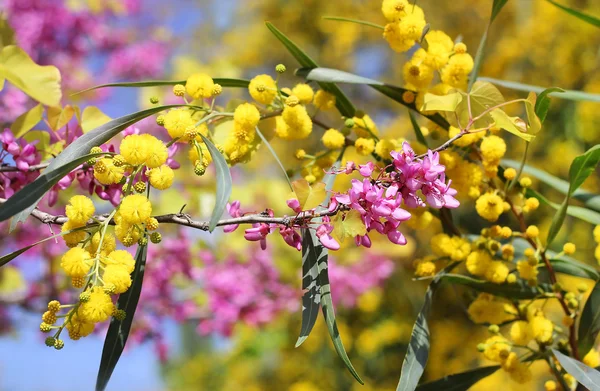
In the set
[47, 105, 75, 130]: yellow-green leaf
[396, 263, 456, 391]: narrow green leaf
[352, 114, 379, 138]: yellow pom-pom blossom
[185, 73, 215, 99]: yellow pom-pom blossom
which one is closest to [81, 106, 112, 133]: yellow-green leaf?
[47, 105, 75, 130]: yellow-green leaf

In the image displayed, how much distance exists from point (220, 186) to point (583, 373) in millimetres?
305

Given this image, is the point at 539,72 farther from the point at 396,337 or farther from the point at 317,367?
the point at 317,367

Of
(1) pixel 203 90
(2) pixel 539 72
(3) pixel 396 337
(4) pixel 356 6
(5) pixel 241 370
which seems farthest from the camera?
(4) pixel 356 6

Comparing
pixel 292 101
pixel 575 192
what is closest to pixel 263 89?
pixel 292 101

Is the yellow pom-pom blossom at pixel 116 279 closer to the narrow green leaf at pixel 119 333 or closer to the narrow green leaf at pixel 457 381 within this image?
the narrow green leaf at pixel 119 333

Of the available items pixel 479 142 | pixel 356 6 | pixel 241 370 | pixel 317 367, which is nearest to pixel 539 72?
pixel 356 6

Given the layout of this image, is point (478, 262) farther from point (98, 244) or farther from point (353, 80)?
point (98, 244)

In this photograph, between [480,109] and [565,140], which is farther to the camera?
[565,140]

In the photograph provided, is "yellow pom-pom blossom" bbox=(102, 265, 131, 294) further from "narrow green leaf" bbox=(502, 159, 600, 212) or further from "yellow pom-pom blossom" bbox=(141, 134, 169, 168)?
"narrow green leaf" bbox=(502, 159, 600, 212)

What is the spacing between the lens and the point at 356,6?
3297 mm

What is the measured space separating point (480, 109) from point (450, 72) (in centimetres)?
5

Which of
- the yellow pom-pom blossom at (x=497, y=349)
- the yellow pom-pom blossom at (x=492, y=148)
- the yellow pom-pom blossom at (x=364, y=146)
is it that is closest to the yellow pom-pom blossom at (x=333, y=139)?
the yellow pom-pom blossom at (x=364, y=146)

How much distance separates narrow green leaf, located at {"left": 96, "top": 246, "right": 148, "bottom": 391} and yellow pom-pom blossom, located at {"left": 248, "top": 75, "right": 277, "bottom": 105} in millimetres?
151

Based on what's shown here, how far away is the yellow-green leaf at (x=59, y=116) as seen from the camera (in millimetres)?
504
